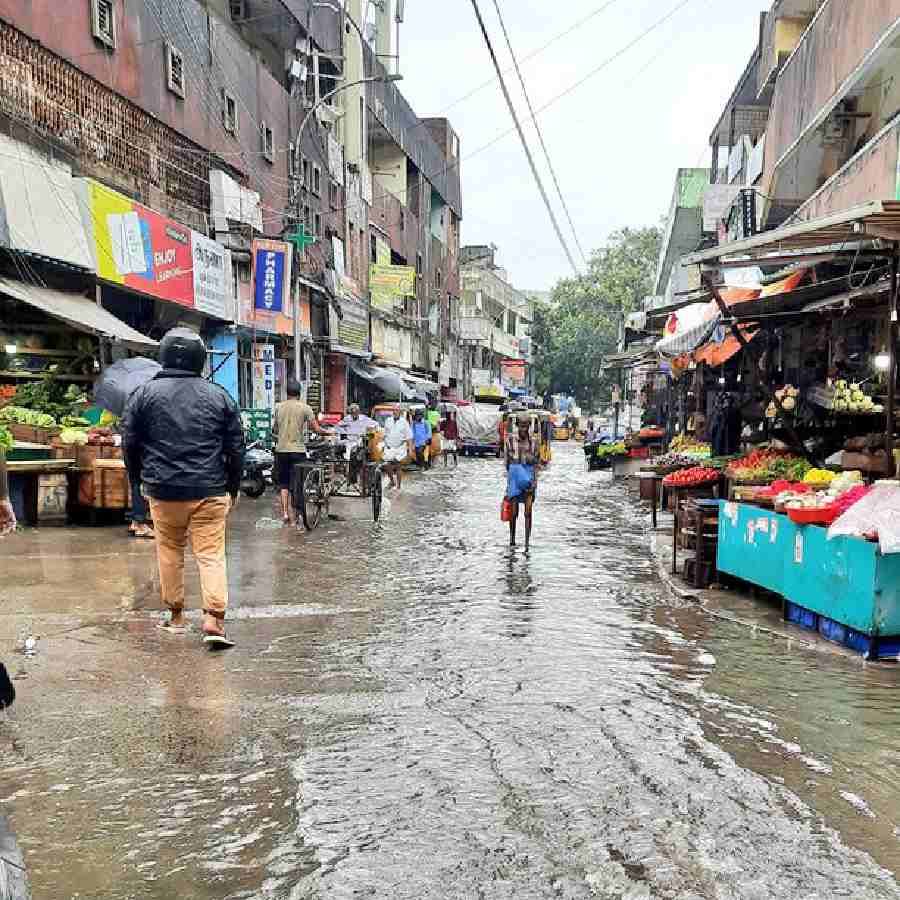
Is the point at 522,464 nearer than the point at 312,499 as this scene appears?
Yes

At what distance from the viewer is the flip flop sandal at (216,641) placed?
6543 millimetres

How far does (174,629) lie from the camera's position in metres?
7.03

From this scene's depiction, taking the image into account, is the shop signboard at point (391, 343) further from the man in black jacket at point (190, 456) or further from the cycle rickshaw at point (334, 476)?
the man in black jacket at point (190, 456)

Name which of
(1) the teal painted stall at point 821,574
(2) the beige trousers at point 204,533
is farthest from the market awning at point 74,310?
(1) the teal painted stall at point 821,574

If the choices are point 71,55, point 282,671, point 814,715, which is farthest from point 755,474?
point 71,55

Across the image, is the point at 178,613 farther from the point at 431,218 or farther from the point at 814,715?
the point at 431,218

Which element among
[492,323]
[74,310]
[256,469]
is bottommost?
[256,469]

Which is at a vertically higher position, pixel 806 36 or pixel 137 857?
pixel 806 36

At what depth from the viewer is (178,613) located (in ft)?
23.4

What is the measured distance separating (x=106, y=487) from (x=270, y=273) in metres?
11.4

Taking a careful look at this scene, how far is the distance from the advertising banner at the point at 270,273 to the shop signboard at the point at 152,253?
50.7 inches

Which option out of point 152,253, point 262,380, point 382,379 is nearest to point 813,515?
point 152,253

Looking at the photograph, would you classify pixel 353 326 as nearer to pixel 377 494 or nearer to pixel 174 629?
pixel 377 494

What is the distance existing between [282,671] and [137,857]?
257 cm
